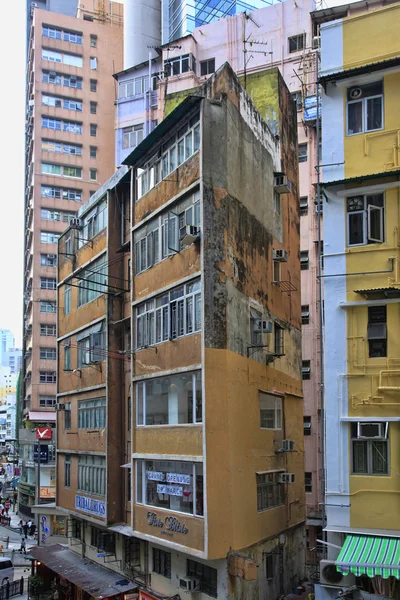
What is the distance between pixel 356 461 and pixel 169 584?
7880 mm

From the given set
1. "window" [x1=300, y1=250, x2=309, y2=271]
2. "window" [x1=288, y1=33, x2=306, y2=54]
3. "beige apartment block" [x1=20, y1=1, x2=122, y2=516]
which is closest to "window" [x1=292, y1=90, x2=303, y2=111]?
"window" [x1=288, y1=33, x2=306, y2=54]

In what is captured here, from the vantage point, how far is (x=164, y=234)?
20031mm

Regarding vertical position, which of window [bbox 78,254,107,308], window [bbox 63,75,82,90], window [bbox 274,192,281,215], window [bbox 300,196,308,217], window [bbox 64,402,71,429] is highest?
window [bbox 63,75,82,90]

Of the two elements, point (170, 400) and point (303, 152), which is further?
point (303, 152)

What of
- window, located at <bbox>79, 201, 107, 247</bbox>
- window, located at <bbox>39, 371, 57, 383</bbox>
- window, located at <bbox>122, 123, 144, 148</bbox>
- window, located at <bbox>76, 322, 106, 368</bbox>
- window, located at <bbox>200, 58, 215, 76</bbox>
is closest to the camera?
window, located at <bbox>76, 322, 106, 368</bbox>

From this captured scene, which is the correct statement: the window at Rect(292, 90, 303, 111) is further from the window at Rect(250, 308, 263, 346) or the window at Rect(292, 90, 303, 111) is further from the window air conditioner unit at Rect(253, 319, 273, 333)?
the window air conditioner unit at Rect(253, 319, 273, 333)

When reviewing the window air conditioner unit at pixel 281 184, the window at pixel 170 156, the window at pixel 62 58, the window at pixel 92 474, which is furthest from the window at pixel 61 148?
the window air conditioner unit at pixel 281 184

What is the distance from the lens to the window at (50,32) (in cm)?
5959

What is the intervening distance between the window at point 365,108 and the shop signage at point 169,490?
33.2ft

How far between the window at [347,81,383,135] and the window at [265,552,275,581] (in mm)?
12110

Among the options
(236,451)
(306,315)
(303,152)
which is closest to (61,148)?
(303,152)

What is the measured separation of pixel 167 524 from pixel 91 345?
9.54 m

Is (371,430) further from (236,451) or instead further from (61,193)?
(61,193)

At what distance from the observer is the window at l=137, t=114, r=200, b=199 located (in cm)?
1878
